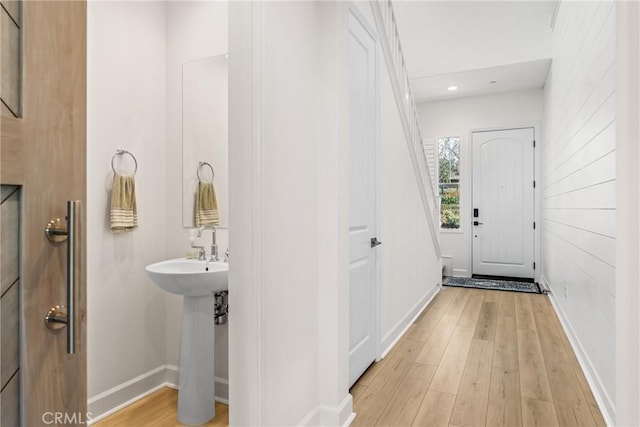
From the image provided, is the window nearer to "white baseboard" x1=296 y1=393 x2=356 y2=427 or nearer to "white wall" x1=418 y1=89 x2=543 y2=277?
"white wall" x1=418 y1=89 x2=543 y2=277

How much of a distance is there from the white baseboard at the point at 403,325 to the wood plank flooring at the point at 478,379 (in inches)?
2.1

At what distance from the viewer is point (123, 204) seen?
220 centimetres

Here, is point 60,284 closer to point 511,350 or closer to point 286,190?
point 286,190

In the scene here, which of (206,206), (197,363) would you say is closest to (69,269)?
(197,363)

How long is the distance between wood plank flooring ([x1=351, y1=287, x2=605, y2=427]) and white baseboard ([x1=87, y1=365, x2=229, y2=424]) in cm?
81

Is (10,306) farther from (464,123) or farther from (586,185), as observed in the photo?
(464,123)

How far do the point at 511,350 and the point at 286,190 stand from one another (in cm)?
240

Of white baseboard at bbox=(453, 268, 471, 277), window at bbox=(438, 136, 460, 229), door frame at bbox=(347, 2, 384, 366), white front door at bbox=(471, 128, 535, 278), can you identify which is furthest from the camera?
window at bbox=(438, 136, 460, 229)

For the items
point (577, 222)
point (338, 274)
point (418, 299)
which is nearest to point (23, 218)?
point (338, 274)

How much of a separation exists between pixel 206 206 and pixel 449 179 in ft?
16.3

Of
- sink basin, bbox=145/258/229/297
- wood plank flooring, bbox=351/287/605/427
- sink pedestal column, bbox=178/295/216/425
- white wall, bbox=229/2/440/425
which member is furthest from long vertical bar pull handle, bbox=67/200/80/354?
wood plank flooring, bbox=351/287/605/427

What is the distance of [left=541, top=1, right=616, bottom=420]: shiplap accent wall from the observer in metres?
2.09

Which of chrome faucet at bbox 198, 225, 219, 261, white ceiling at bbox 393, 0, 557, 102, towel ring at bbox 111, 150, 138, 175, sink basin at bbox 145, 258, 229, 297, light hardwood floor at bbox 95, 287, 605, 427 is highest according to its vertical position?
white ceiling at bbox 393, 0, 557, 102

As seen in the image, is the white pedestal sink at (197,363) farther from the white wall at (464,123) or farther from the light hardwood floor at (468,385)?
the white wall at (464,123)
